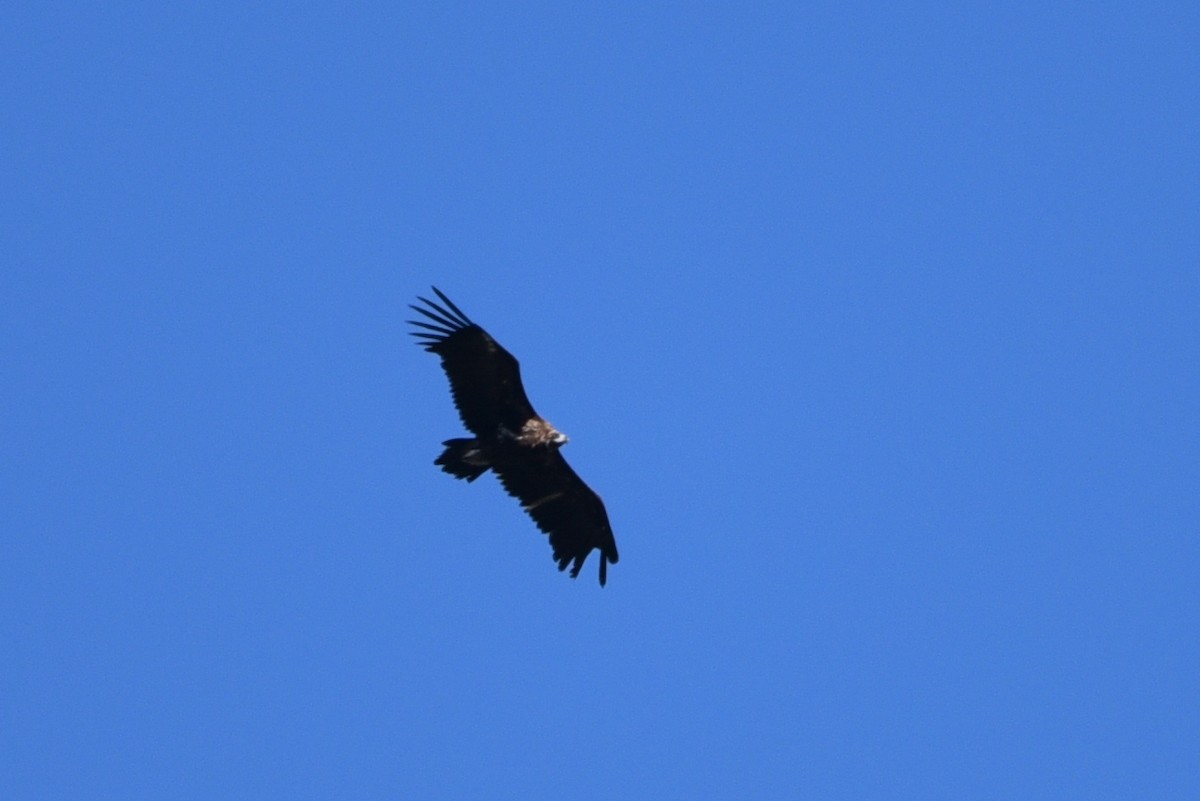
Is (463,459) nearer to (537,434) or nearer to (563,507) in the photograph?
(537,434)

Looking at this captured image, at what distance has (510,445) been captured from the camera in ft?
83.9

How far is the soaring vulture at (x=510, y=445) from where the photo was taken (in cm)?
2481

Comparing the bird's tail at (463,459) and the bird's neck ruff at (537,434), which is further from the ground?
the bird's neck ruff at (537,434)

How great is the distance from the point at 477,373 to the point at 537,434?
57.3 inches

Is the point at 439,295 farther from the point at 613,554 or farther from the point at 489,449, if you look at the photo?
the point at 613,554

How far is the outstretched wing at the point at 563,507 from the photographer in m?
26.5

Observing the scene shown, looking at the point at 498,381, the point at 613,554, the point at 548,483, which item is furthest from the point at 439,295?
the point at 613,554

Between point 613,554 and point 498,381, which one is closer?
point 498,381

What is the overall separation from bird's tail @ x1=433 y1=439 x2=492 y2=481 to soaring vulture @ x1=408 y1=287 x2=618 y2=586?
0.02 m

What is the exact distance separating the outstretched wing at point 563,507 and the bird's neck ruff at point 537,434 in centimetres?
44

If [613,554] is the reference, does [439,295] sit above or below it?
above

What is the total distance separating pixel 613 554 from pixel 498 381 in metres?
4.17

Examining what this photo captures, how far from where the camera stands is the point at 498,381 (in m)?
25.0

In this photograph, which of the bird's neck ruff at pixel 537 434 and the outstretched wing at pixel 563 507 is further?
the outstretched wing at pixel 563 507
